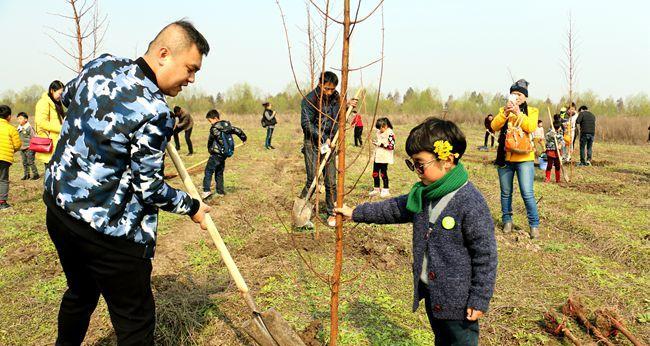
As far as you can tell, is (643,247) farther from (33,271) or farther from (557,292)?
(33,271)

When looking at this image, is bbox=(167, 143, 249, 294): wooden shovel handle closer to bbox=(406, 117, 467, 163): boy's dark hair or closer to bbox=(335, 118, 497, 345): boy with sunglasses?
bbox=(335, 118, 497, 345): boy with sunglasses

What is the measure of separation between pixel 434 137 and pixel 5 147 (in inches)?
288

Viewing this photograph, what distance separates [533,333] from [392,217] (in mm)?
1759

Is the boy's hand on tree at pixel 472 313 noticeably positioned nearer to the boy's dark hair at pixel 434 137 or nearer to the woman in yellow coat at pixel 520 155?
the boy's dark hair at pixel 434 137

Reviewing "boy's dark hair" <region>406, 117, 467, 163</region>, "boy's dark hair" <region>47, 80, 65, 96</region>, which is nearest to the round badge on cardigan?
"boy's dark hair" <region>406, 117, 467, 163</region>

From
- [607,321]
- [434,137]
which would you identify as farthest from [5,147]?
[607,321]

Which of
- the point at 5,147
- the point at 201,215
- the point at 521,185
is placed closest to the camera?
the point at 201,215

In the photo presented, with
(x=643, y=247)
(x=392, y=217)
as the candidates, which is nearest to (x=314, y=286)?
(x=392, y=217)

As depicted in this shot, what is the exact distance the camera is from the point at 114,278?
6.70 ft

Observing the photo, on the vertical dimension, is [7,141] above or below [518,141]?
above

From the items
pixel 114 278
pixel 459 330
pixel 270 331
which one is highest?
pixel 114 278

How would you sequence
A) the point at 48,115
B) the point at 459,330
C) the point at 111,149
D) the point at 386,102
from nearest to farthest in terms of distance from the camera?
the point at 111,149 < the point at 459,330 < the point at 48,115 < the point at 386,102

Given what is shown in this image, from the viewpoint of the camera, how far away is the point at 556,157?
31.9 ft

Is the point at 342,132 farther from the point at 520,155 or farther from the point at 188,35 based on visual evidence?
the point at 520,155
